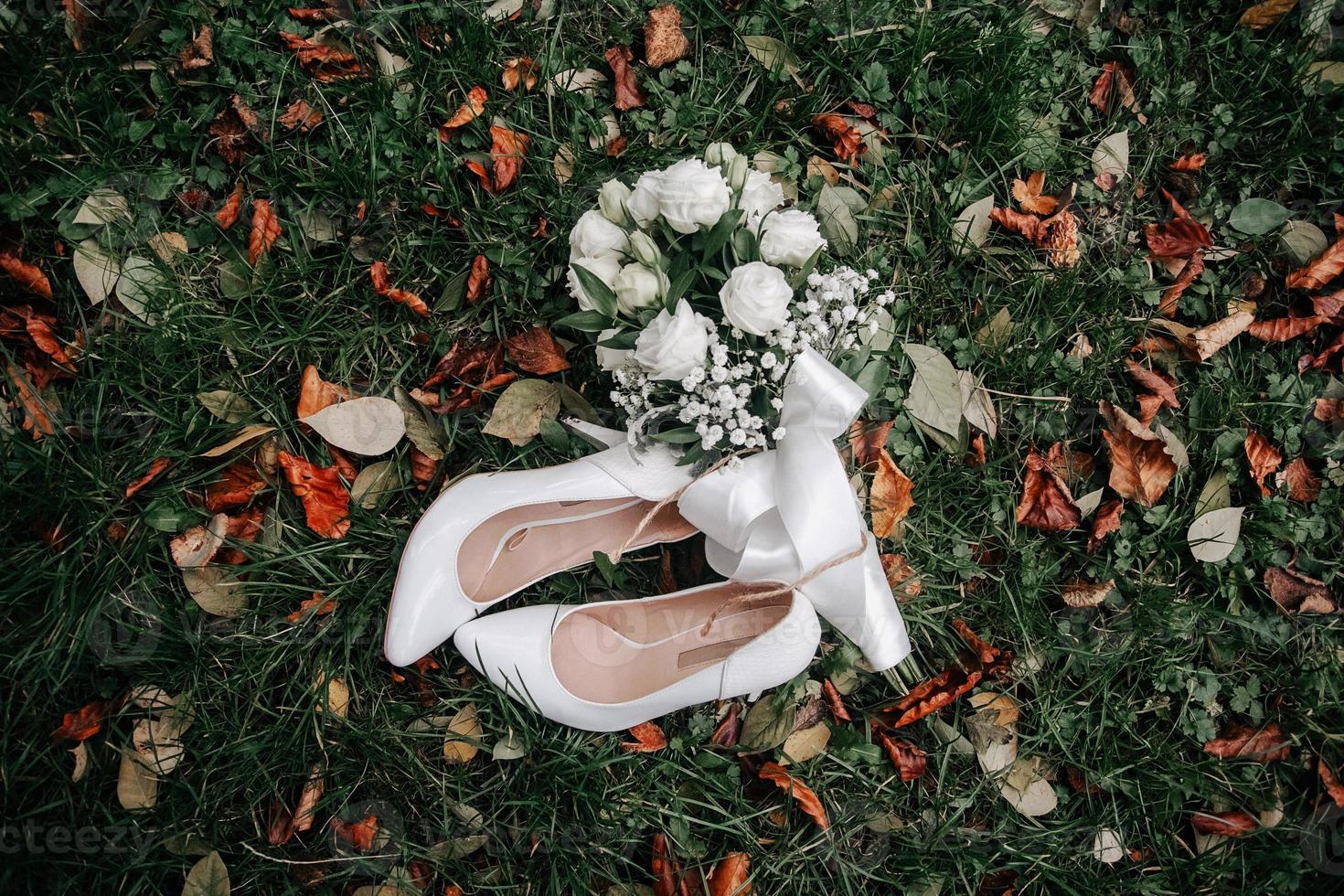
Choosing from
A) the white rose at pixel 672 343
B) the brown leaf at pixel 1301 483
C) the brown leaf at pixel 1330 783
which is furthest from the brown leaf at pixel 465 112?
the brown leaf at pixel 1330 783

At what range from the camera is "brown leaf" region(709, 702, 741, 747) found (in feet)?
6.08

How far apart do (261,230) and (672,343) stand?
1126 millimetres

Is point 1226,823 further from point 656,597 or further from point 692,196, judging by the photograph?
point 692,196

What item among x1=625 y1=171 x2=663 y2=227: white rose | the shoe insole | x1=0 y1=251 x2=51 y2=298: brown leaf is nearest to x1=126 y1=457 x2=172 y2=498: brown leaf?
x1=0 y1=251 x2=51 y2=298: brown leaf

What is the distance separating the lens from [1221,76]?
210 centimetres

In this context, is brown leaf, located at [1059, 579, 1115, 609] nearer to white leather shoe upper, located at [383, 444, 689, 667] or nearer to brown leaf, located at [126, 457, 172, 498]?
white leather shoe upper, located at [383, 444, 689, 667]

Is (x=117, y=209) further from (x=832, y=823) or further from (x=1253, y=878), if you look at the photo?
(x=1253, y=878)

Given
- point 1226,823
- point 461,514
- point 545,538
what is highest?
point 461,514

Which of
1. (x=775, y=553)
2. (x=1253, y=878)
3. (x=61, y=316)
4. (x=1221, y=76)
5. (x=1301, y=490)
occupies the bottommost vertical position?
(x=1253, y=878)

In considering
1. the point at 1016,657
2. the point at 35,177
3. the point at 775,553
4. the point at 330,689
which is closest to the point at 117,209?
the point at 35,177

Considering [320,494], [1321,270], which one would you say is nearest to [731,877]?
[320,494]

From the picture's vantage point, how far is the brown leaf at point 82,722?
5.70 feet

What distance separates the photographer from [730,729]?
1.86 metres

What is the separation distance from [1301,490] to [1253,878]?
0.93 meters
